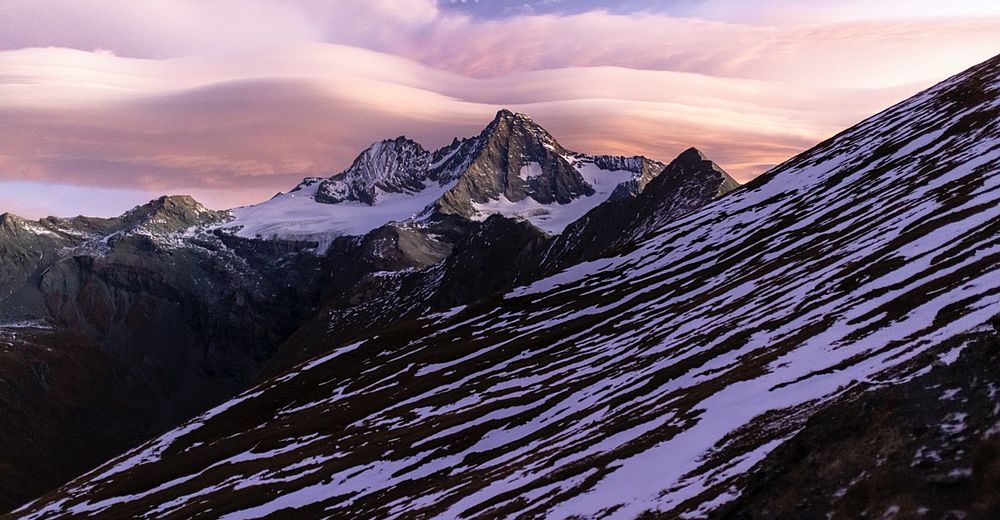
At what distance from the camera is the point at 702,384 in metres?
50.9

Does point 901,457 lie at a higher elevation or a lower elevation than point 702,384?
higher

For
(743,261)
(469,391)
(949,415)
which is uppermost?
(949,415)

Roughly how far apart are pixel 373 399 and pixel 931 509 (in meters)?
95.2

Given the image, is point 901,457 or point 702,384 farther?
point 702,384

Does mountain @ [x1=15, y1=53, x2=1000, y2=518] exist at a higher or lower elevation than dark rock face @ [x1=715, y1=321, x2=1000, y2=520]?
lower

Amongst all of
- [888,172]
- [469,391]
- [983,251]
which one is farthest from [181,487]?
[888,172]

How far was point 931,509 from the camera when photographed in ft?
60.6

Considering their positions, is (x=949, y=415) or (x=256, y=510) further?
(x=256, y=510)

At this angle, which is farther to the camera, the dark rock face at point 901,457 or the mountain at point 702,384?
the mountain at point 702,384

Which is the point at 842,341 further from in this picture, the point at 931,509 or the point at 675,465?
the point at 931,509

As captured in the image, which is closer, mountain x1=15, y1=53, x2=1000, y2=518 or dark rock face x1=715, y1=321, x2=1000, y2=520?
dark rock face x1=715, y1=321, x2=1000, y2=520

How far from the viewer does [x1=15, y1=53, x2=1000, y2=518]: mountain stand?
23.9m

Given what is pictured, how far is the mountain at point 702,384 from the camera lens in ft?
78.5

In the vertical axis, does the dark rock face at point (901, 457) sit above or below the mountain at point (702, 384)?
above
